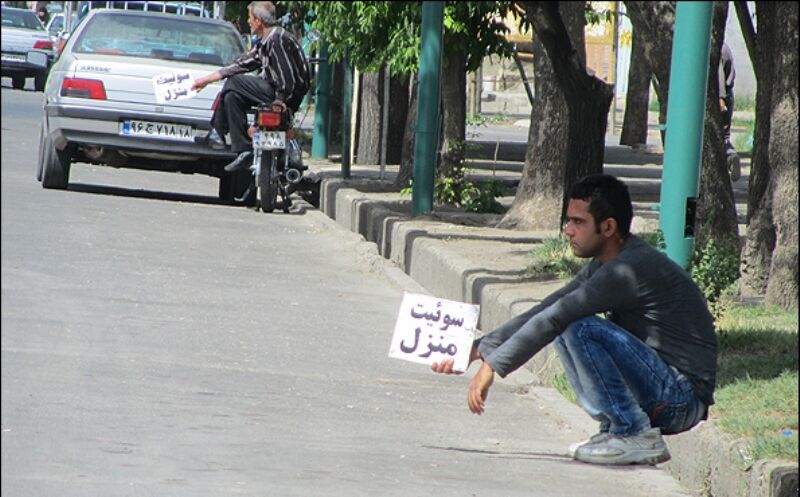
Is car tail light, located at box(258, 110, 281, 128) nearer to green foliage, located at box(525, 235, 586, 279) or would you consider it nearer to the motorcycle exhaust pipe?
the motorcycle exhaust pipe

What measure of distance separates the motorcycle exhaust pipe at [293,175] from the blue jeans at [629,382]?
8640mm

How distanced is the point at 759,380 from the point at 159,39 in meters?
9.55

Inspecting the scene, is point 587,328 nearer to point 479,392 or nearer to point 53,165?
point 479,392

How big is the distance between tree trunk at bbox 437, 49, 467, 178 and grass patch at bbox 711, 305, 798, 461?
244 inches

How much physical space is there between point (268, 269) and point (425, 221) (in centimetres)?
197

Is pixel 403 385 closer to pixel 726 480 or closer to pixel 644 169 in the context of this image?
pixel 726 480

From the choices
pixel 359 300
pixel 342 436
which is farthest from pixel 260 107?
pixel 342 436

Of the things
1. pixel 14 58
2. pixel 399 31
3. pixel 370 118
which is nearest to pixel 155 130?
pixel 399 31

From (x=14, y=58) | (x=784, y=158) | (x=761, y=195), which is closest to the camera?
(x=784, y=158)

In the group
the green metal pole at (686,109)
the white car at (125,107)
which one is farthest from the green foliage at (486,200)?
the green metal pole at (686,109)

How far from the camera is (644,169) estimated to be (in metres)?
20.5

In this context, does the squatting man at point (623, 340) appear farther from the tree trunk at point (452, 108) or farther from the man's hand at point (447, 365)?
the tree trunk at point (452, 108)

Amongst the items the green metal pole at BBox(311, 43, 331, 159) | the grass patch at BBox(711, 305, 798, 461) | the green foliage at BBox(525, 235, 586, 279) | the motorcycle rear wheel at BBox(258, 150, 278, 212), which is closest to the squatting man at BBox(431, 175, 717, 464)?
the grass patch at BBox(711, 305, 798, 461)

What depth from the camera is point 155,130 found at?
1377cm
